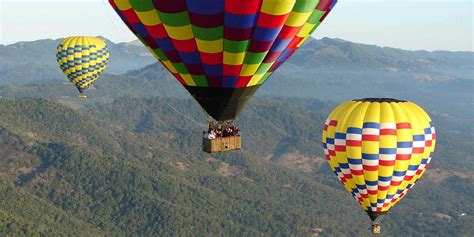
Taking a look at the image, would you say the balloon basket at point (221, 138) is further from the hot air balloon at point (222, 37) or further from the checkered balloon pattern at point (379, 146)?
the checkered balloon pattern at point (379, 146)

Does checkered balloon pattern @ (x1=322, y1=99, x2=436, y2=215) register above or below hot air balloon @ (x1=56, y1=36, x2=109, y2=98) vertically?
below

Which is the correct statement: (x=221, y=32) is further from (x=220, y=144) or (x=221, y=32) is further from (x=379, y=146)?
(x=379, y=146)

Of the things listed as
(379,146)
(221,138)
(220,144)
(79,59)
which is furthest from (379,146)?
(79,59)

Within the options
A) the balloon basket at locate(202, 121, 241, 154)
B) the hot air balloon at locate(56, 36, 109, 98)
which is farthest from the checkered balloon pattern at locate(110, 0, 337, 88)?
the hot air balloon at locate(56, 36, 109, 98)

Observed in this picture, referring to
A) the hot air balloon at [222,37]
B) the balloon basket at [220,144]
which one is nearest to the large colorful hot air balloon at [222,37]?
the hot air balloon at [222,37]

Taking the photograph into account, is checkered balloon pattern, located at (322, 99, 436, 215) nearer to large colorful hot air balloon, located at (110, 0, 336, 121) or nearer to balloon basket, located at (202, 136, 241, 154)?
large colorful hot air balloon, located at (110, 0, 336, 121)

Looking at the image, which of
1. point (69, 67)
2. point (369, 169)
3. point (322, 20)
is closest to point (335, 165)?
point (369, 169)

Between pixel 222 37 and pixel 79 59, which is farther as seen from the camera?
pixel 79 59
